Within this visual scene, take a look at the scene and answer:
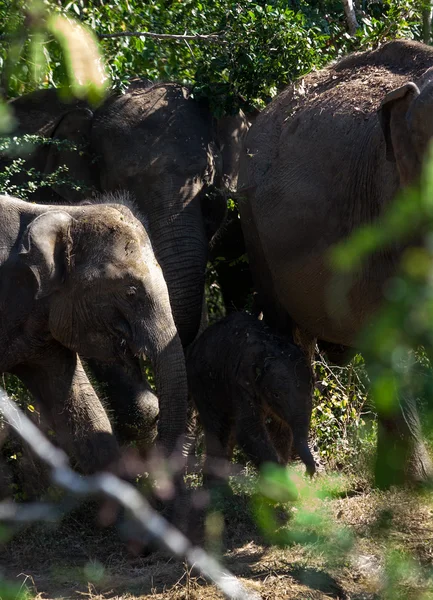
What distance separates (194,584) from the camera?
13.2 ft

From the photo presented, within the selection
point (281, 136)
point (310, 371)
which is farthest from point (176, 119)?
point (310, 371)

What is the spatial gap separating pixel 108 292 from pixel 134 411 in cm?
110

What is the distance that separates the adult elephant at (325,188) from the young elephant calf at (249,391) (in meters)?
Answer: 0.33

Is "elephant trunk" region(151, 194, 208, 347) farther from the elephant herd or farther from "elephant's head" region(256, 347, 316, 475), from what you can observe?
"elephant's head" region(256, 347, 316, 475)

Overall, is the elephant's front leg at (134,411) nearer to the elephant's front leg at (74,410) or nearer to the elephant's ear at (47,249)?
the elephant's front leg at (74,410)

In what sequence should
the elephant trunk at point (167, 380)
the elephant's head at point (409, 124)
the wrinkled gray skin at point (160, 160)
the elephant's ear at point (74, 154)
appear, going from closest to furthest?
the elephant's head at point (409, 124)
the elephant trunk at point (167, 380)
the wrinkled gray skin at point (160, 160)
the elephant's ear at point (74, 154)

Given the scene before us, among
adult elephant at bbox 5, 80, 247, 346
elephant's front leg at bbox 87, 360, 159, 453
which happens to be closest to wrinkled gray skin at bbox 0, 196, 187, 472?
elephant's front leg at bbox 87, 360, 159, 453

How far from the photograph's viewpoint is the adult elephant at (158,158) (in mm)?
6004

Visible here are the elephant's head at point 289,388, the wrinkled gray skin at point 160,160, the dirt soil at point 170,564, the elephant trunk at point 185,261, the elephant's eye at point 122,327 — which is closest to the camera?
the dirt soil at point 170,564

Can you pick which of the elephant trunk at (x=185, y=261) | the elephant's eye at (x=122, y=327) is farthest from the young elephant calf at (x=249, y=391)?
the elephant's eye at (x=122, y=327)

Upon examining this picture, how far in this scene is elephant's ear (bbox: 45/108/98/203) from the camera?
6.34m

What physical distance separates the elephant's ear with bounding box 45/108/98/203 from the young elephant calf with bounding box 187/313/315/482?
1.32 m

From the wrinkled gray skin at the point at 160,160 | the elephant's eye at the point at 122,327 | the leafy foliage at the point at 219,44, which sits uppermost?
the leafy foliage at the point at 219,44

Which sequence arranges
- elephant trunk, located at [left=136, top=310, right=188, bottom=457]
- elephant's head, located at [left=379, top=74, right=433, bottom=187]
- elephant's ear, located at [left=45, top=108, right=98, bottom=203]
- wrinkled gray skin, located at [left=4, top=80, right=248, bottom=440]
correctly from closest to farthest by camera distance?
elephant's head, located at [left=379, top=74, right=433, bottom=187]
elephant trunk, located at [left=136, top=310, right=188, bottom=457]
wrinkled gray skin, located at [left=4, top=80, right=248, bottom=440]
elephant's ear, located at [left=45, top=108, right=98, bottom=203]
